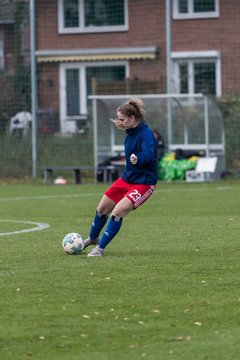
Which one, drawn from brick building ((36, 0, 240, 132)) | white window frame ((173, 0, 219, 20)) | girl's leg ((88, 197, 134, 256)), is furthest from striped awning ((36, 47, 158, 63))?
girl's leg ((88, 197, 134, 256))

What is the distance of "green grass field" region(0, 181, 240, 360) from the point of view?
7.73m

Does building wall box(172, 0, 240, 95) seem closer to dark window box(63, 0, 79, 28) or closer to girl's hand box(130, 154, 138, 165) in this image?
dark window box(63, 0, 79, 28)

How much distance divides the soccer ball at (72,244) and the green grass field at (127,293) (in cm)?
11

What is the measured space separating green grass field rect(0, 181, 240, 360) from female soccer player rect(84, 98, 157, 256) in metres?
0.37

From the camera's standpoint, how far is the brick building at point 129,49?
3039 cm

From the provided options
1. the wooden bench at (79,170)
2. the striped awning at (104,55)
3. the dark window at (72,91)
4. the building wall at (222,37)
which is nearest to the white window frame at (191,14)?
the building wall at (222,37)

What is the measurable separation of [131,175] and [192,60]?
Result: 68.6 ft

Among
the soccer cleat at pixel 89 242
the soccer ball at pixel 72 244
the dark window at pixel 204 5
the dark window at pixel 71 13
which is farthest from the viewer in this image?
the dark window at pixel 71 13

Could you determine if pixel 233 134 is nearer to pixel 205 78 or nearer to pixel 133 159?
pixel 205 78

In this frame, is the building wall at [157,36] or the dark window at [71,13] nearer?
the building wall at [157,36]

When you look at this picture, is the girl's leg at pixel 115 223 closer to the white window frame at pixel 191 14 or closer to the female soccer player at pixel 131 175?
the female soccer player at pixel 131 175

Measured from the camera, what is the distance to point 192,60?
32.9 metres

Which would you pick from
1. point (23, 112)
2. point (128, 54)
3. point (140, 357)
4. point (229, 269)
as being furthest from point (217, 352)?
point (128, 54)

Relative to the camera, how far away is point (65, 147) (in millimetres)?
28484
